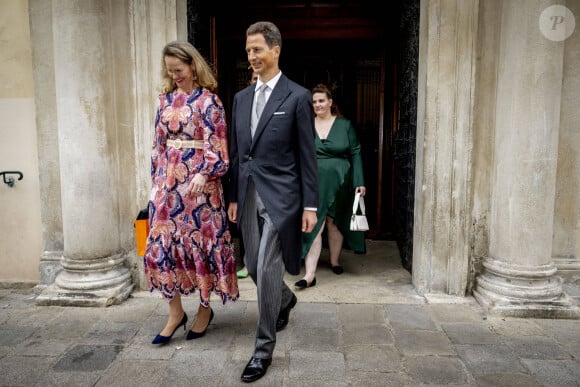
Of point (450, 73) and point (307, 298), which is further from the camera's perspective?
point (307, 298)

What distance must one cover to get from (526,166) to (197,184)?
249 cm

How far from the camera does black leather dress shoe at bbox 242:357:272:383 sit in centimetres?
276

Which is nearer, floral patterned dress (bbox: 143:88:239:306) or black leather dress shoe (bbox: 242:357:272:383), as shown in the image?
black leather dress shoe (bbox: 242:357:272:383)

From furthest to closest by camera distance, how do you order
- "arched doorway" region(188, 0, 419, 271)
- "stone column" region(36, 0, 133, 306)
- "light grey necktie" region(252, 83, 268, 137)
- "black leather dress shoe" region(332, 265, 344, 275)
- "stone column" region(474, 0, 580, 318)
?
"arched doorway" region(188, 0, 419, 271), "black leather dress shoe" region(332, 265, 344, 275), "stone column" region(36, 0, 133, 306), "stone column" region(474, 0, 580, 318), "light grey necktie" region(252, 83, 268, 137)

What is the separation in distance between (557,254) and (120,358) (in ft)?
11.6

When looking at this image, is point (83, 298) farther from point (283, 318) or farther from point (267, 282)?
point (267, 282)

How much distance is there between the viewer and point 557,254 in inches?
166

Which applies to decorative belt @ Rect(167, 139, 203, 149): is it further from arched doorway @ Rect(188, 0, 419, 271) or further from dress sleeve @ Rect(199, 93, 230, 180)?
arched doorway @ Rect(188, 0, 419, 271)

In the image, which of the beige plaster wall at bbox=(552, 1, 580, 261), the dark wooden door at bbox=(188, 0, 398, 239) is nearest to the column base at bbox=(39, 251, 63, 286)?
the dark wooden door at bbox=(188, 0, 398, 239)

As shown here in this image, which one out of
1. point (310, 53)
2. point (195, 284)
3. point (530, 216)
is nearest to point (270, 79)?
point (195, 284)

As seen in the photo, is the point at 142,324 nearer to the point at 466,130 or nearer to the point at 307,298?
the point at 307,298

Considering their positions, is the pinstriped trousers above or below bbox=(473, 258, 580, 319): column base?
above

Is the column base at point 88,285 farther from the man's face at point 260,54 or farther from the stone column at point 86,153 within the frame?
the man's face at point 260,54

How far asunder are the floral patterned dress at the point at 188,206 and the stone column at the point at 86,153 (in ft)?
3.79
